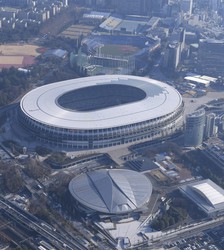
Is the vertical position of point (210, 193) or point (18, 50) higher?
point (18, 50)

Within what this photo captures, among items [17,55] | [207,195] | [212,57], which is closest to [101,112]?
[207,195]

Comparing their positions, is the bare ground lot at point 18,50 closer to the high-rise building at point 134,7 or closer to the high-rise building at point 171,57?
the high-rise building at point 171,57

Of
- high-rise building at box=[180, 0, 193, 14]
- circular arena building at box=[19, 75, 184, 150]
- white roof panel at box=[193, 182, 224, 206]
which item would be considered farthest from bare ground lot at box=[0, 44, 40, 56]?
white roof panel at box=[193, 182, 224, 206]

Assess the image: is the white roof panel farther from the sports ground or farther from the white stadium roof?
the sports ground

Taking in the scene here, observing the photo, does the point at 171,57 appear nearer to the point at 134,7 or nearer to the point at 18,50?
the point at 18,50

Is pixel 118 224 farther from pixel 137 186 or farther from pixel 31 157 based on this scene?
pixel 31 157

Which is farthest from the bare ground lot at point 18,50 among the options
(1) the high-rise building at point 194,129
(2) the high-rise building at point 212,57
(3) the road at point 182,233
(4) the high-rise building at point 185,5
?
(3) the road at point 182,233

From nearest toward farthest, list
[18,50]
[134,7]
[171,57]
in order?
[171,57]
[18,50]
[134,7]
